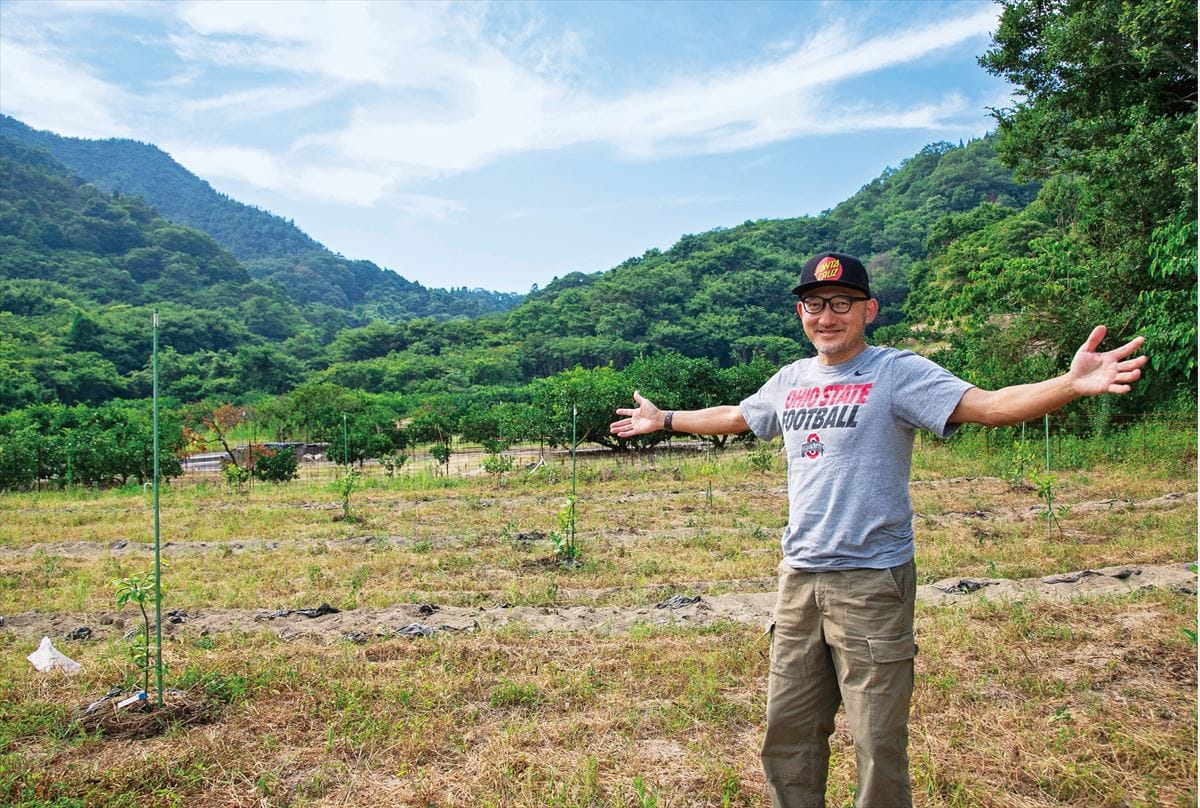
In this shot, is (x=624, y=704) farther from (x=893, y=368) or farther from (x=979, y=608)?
(x=979, y=608)

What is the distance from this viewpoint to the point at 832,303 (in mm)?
2117

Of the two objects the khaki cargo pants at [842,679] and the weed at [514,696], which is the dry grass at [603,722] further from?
the khaki cargo pants at [842,679]

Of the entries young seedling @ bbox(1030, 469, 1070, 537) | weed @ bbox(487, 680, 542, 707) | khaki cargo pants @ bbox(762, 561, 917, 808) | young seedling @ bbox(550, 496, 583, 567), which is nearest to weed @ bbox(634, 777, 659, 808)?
khaki cargo pants @ bbox(762, 561, 917, 808)

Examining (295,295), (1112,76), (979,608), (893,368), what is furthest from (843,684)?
(295,295)

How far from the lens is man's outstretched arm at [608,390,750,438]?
8.16 ft

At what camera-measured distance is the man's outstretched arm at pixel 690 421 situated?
2.49 metres

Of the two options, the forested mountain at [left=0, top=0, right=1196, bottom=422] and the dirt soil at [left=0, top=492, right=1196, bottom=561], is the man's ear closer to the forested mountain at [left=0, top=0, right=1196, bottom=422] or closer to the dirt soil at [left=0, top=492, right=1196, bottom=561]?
the dirt soil at [left=0, top=492, right=1196, bottom=561]

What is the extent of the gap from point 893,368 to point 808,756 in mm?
1068

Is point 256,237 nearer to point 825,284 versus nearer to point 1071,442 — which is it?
point 1071,442

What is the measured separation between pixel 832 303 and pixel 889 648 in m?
A: 0.92

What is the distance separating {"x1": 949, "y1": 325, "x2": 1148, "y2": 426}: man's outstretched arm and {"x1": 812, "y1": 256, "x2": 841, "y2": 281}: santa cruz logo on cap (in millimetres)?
456

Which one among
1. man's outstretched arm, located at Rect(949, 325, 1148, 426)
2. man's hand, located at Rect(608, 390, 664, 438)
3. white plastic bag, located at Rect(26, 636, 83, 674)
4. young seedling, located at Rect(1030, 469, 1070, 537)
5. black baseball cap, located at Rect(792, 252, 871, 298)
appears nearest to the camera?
man's outstretched arm, located at Rect(949, 325, 1148, 426)

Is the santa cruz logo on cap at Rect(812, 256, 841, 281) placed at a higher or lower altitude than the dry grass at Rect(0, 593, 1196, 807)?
higher

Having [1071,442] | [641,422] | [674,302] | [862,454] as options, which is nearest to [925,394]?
[862,454]
